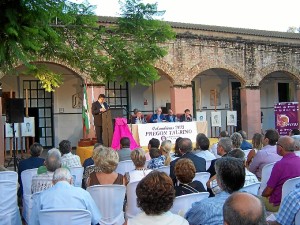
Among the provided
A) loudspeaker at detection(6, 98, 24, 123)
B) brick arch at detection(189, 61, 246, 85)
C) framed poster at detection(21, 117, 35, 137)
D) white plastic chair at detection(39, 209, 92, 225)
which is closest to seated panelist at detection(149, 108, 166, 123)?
brick arch at detection(189, 61, 246, 85)

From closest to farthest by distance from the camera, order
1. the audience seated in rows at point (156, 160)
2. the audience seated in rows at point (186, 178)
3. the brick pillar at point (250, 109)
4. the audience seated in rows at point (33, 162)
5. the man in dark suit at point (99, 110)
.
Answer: the audience seated in rows at point (186, 178) → the audience seated in rows at point (156, 160) → the audience seated in rows at point (33, 162) → the man in dark suit at point (99, 110) → the brick pillar at point (250, 109)

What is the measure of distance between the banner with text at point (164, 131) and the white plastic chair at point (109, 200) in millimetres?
7004

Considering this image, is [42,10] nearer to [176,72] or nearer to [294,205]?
[294,205]

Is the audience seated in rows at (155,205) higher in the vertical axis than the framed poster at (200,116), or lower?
lower

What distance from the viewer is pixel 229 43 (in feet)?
59.9

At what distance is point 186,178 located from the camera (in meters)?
4.22

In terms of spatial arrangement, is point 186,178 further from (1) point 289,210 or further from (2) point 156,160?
(2) point 156,160

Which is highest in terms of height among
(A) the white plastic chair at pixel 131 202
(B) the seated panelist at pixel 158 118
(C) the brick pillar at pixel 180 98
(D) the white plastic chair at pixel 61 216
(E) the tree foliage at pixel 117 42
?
(E) the tree foliage at pixel 117 42

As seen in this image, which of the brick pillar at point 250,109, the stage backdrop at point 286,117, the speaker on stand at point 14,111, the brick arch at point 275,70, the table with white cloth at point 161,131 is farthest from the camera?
the brick arch at point 275,70

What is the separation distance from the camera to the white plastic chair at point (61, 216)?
361cm

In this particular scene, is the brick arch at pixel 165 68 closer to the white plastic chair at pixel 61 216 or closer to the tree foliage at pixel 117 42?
the tree foliage at pixel 117 42

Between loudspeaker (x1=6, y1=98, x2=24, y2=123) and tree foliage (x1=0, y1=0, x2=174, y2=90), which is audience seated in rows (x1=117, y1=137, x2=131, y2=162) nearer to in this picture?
tree foliage (x1=0, y1=0, x2=174, y2=90)

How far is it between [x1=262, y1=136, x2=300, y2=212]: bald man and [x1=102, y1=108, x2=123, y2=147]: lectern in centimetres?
654

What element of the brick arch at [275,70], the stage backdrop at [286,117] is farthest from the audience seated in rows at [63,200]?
the brick arch at [275,70]
